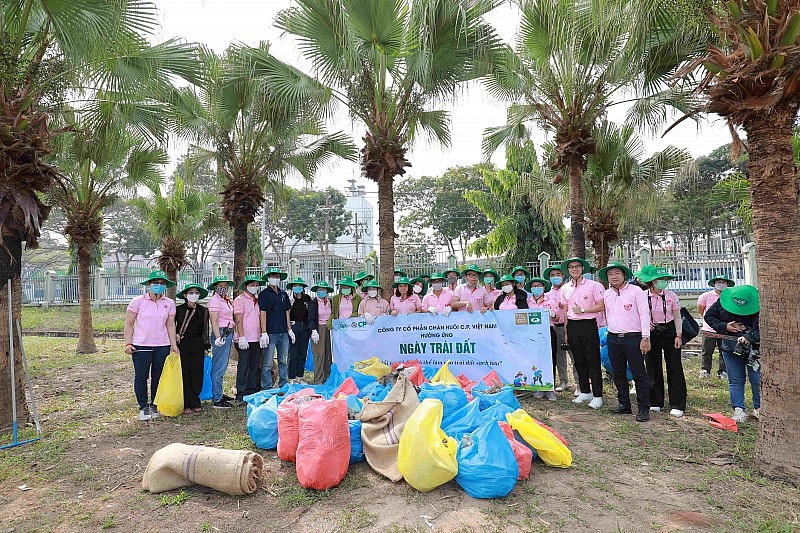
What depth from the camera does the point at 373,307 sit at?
794 centimetres

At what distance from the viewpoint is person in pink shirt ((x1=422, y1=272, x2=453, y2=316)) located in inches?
299

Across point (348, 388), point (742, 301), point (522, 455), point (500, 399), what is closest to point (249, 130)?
point (348, 388)

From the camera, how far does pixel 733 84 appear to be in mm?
4230

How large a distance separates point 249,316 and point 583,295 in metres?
4.41

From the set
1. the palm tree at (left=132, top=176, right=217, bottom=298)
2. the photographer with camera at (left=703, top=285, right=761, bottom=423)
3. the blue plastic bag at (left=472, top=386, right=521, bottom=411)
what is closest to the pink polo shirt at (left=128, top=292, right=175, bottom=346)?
the blue plastic bag at (left=472, top=386, right=521, bottom=411)

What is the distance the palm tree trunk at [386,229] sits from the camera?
8.70 m

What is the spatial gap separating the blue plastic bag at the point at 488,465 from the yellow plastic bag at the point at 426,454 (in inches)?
4.1

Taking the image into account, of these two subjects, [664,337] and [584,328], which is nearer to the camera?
[664,337]

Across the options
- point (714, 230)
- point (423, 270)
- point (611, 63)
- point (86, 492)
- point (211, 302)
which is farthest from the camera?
point (714, 230)

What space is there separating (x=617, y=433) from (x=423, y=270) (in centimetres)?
1030

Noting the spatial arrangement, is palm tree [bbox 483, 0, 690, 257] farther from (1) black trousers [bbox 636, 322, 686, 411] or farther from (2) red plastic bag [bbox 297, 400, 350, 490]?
(2) red plastic bag [bbox 297, 400, 350, 490]

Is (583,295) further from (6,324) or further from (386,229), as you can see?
(6,324)

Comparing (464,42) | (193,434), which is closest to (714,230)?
(464,42)

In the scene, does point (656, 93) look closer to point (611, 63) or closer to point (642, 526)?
point (611, 63)
